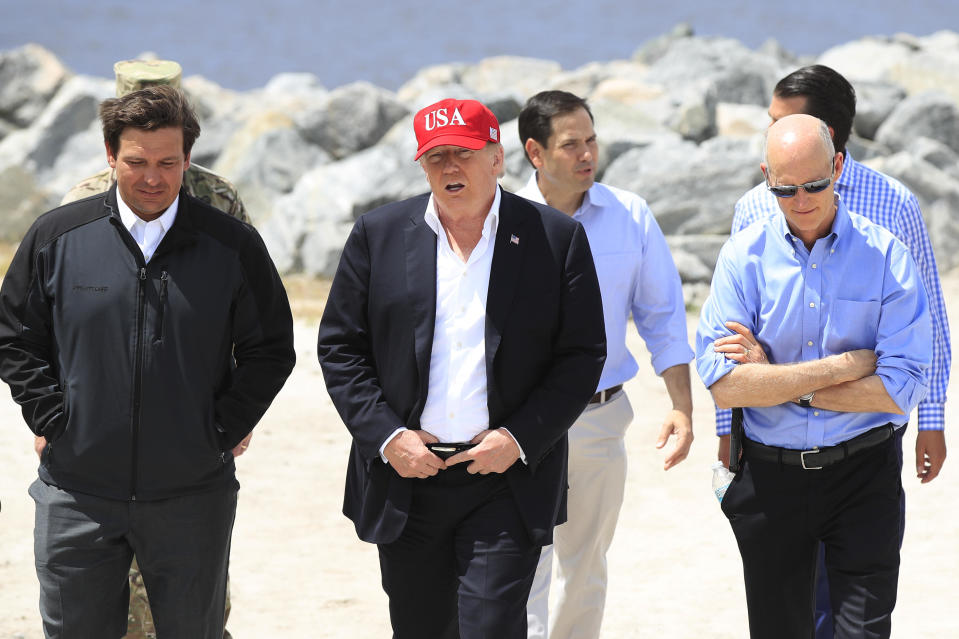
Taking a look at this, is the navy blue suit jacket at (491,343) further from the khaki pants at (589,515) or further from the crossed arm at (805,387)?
the khaki pants at (589,515)

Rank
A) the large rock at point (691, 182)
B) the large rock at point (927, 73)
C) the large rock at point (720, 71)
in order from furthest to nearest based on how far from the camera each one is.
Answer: the large rock at point (927, 73) < the large rock at point (720, 71) < the large rock at point (691, 182)

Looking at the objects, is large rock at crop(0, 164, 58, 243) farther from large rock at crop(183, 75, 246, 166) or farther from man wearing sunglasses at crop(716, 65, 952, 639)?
man wearing sunglasses at crop(716, 65, 952, 639)

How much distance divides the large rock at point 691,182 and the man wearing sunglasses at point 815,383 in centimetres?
Answer: 1090

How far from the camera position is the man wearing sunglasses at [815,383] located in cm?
394

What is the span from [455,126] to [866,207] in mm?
1680

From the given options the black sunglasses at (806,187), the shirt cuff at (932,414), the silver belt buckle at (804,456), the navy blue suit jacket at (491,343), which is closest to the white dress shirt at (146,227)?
the navy blue suit jacket at (491,343)

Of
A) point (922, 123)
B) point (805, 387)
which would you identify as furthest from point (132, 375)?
point (922, 123)

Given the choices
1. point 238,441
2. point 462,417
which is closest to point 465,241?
point 462,417

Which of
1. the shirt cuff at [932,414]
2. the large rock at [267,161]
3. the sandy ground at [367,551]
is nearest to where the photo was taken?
the shirt cuff at [932,414]

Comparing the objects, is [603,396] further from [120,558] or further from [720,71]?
[720,71]

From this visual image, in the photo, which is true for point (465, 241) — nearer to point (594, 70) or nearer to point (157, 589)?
point (157, 589)

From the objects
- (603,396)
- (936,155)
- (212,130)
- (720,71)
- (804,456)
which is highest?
(720,71)

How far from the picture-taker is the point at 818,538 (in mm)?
4066

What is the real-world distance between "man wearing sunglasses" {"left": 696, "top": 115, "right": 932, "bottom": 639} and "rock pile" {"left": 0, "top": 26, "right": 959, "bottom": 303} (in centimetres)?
964
